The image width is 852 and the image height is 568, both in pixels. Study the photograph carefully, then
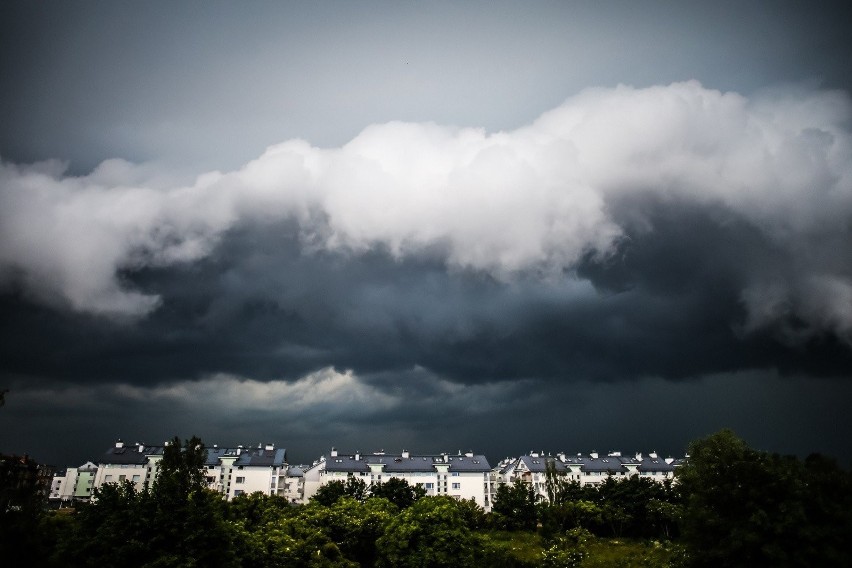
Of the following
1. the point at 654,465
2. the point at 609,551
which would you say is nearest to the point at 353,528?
the point at 609,551

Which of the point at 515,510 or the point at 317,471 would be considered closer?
the point at 515,510

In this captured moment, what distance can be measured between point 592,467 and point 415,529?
113 metres

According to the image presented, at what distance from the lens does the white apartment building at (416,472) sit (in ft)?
410

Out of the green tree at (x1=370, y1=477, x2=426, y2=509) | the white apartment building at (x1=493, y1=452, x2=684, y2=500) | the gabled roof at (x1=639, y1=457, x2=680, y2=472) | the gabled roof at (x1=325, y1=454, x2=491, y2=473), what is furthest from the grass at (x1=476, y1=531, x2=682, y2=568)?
the gabled roof at (x1=639, y1=457, x2=680, y2=472)

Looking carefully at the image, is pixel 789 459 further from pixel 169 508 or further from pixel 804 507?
pixel 169 508

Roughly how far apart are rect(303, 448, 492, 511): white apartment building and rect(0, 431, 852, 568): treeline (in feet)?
173

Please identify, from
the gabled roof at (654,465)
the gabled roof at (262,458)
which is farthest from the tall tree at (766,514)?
the gabled roof at (654,465)

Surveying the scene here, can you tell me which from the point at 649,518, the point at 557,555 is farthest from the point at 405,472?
the point at 557,555

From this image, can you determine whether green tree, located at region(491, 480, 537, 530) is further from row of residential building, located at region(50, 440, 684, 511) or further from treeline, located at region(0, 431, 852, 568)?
row of residential building, located at region(50, 440, 684, 511)

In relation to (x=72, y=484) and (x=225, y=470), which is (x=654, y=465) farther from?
(x=72, y=484)

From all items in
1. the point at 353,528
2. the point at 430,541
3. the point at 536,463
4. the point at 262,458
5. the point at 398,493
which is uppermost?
the point at 262,458

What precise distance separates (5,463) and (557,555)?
5174 cm

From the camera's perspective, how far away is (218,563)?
3422 centimetres

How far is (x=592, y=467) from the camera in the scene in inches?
5591
